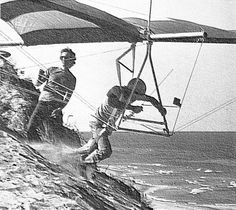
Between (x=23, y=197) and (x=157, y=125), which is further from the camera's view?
(x=157, y=125)

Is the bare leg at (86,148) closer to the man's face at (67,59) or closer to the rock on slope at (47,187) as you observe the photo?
the rock on slope at (47,187)

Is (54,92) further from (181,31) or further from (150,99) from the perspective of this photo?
(181,31)

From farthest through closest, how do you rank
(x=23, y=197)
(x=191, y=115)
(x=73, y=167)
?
(x=191, y=115) < (x=73, y=167) < (x=23, y=197)

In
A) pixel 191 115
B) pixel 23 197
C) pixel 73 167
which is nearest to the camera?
pixel 23 197

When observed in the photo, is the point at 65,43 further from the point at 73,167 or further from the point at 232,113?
the point at 232,113

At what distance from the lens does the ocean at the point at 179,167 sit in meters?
2.21

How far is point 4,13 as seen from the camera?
2.12m

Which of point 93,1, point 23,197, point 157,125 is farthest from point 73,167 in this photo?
point 93,1

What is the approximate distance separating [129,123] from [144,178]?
25cm

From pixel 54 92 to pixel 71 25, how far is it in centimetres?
30

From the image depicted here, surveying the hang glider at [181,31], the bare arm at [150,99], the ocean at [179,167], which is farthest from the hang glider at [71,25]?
the ocean at [179,167]

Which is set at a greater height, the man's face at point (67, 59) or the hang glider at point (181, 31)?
the hang glider at point (181, 31)

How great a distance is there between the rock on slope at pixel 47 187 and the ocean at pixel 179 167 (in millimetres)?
67

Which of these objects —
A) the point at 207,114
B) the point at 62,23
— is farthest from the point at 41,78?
the point at 207,114
